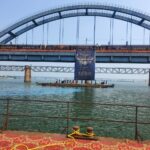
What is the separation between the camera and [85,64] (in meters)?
112

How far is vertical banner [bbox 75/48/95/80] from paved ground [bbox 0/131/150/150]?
100870mm

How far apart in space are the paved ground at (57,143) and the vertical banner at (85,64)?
100870mm

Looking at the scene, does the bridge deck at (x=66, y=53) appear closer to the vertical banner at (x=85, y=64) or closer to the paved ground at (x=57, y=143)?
the vertical banner at (x=85, y=64)

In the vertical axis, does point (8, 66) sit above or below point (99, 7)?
below

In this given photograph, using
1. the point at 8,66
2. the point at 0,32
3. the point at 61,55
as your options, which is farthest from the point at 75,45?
the point at 8,66

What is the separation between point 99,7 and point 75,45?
1971 centimetres

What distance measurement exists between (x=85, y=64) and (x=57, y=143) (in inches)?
4006

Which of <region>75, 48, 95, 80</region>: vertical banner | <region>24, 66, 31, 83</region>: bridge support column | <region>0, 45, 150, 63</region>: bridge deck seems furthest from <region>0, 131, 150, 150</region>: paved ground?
<region>24, 66, 31, 83</region>: bridge support column

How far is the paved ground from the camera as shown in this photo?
414 inches

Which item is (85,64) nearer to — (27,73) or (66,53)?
(66,53)

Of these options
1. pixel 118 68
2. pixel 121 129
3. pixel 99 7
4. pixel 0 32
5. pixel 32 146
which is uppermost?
pixel 99 7

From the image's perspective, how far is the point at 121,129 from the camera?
24203 mm

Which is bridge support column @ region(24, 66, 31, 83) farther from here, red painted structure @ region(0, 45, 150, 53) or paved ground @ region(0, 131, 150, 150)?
paved ground @ region(0, 131, 150, 150)

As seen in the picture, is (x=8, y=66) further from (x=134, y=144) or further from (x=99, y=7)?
(x=134, y=144)
